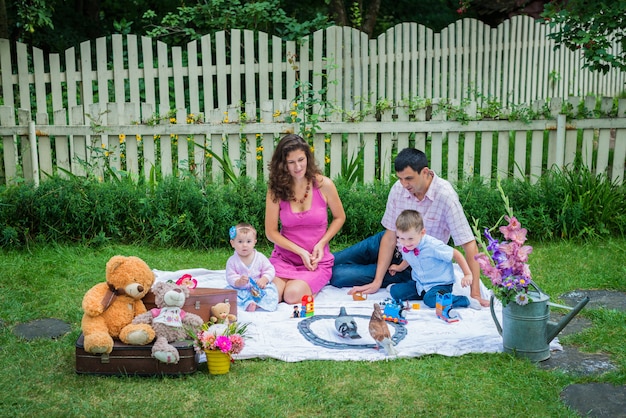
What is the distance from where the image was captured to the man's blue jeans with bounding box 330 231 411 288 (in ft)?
19.1

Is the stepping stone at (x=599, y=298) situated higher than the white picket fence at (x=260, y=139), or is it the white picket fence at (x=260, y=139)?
the white picket fence at (x=260, y=139)

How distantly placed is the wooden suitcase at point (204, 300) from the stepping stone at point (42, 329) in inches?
31.0

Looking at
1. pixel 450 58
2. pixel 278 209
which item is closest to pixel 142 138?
pixel 278 209

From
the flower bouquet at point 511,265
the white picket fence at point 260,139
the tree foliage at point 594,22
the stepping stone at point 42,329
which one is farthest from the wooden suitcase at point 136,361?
the tree foliage at point 594,22

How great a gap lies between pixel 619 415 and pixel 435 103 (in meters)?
4.70

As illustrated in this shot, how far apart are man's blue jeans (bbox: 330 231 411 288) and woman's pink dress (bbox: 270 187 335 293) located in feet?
0.35

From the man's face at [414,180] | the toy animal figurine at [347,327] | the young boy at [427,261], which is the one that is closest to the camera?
the toy animal figurine at [347,327]

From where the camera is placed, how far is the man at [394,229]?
208 inches

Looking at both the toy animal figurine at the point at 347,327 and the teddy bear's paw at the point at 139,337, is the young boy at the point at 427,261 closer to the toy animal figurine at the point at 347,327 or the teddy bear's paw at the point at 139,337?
the toy animal figurine at the point at 347,327

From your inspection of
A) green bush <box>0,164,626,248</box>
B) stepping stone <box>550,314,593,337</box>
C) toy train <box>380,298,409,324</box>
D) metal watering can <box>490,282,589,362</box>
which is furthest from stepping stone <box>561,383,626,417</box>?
green bush <box>0,164,626,248</box>

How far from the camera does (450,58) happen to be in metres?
12.0

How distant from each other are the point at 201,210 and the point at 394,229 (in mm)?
2073

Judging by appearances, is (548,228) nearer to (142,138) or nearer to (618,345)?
(618,345)

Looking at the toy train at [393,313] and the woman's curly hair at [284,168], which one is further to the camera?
the woman's curly hair at [284,168]
